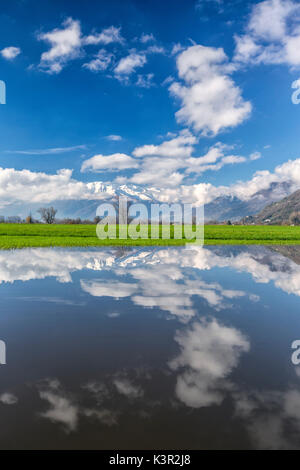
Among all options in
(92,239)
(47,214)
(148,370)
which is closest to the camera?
(148,370)

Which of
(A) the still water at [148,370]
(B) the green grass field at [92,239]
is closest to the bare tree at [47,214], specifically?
(B) the green grass field at [92,239]

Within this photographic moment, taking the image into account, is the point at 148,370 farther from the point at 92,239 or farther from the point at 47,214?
the point at 47,214

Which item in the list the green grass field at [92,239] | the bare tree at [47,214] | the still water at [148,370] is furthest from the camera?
the bare tree at [47,214]

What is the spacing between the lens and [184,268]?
54.3ft

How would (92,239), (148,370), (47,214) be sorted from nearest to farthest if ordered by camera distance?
(148,370), (92,239), (47,214)

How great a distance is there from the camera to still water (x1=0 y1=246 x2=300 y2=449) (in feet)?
11.5

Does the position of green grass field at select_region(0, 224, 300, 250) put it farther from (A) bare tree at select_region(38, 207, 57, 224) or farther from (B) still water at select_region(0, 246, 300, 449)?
(A) bare tree at select_region(38, 207, 57, 224)

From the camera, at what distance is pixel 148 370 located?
494 centimetres

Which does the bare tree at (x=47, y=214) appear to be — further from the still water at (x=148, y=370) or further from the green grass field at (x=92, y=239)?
the still water at (x=148, y=370)

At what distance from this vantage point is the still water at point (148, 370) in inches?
138

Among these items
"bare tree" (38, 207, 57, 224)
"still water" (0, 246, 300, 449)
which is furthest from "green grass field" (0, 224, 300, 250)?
"bare tree" (38, 207, 57, 224)

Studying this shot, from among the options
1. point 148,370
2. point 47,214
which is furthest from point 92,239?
point 47,214

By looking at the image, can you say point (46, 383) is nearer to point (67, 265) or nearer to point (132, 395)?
point (132, 395)

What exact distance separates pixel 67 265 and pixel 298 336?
1337 cm
